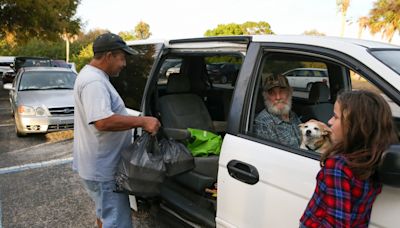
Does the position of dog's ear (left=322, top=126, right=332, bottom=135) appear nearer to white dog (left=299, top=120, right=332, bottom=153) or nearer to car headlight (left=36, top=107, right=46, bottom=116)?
white dog (left=299, top=120, right=332, bottom=153)

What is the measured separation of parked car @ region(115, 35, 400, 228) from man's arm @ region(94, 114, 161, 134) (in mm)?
507

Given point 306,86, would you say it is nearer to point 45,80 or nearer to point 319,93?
point 319,93

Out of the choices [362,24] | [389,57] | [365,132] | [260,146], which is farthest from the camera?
Result: [362,24]

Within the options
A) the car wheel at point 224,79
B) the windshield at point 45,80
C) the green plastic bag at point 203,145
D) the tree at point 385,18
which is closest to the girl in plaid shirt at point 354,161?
the green plastic bag at point 203,145

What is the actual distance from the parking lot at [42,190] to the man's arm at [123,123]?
1.64 meters

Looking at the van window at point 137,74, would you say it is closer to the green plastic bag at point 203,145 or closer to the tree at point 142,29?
the green plastic bag at point 203,145

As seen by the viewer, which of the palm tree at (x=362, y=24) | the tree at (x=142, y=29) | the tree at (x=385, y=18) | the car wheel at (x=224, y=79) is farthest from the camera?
the tree at (x=142, y=29)

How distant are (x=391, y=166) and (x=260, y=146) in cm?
88

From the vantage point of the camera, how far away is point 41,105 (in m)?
7.07

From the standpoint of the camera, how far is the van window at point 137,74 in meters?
3.33

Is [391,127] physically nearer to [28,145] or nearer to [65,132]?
[28,145]

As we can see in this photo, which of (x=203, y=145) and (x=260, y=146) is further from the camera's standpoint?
(x=203, y=145)

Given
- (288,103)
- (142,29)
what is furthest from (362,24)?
(142,29)

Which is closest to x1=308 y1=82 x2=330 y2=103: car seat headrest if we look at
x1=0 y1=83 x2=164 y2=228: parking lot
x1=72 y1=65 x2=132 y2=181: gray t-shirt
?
x1=72 y1=65 x2=132 y2=181: gray t-shirt
